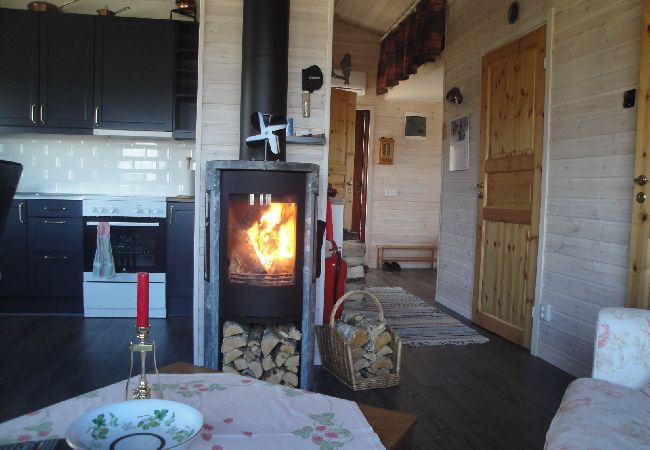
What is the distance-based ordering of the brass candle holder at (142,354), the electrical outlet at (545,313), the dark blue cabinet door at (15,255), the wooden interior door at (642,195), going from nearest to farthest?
1. the brass candle holder at (142,354)
2. the wooden interior door at (642,195)
3. the electrical outlet at (545,313)
4. the dark blue cabinet door at (15,255)

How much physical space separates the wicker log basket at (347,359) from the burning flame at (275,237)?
15.0 inches

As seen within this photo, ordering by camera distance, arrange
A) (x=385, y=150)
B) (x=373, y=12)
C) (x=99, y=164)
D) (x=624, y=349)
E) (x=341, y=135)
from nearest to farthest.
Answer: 1. (x=624, y=349)
2. (x=99, y=164)
3. (x=373, y=12)
4. (x=341, y=135)
5. (x=385, y=150)

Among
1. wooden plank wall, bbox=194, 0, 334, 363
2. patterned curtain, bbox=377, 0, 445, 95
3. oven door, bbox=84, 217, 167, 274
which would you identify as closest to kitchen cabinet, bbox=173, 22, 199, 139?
oven door, bbox=84, 217, 167, 274

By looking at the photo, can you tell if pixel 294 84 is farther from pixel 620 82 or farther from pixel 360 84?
pixel 360 84

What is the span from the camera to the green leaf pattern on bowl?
1.03 meters

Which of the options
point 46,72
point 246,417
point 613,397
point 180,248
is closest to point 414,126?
point 180,248

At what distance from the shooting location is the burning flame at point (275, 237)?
102 inches

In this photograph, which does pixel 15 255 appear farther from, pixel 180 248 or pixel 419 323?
pixel 419 323

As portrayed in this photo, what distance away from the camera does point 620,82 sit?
108 inches

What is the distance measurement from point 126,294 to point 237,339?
1876mm

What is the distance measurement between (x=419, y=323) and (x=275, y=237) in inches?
77.9

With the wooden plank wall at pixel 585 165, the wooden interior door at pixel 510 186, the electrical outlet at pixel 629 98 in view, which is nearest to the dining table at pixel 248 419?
the wooden plank wall at pixel 585 165

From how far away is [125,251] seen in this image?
4156mm

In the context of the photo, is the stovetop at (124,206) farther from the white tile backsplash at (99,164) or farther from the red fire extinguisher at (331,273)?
the red fire extinguisher at (331,273)
